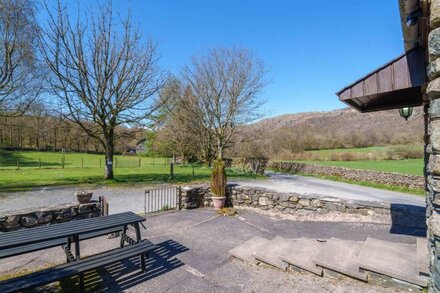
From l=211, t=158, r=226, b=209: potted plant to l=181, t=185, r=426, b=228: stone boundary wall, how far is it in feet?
1.46

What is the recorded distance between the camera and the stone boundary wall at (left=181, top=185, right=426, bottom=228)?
6.60 m

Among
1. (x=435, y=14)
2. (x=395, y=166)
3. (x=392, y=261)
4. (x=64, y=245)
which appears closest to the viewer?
(x=435, y=14)

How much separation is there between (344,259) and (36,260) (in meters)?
5.58

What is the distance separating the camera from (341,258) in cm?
413

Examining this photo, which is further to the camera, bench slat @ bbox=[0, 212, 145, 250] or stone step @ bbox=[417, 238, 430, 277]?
bench slat @ bbox=[0, 212, 145, 250]

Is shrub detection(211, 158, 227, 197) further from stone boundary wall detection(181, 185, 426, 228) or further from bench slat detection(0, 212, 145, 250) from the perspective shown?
bench slat detection(0, 212, 145, 250)

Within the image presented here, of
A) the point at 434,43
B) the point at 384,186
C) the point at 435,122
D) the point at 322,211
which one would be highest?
the point at 434,43

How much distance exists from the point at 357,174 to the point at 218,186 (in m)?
16.6

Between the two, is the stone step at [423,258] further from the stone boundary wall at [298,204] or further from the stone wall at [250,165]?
the stone wall at [250,165]

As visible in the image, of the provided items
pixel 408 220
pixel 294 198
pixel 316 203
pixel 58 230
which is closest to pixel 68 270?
pixel 58 230

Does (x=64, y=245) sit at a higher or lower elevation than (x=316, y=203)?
higher

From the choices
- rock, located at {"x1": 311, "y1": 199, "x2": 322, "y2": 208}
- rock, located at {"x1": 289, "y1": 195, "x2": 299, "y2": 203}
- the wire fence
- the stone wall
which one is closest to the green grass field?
the wire fence

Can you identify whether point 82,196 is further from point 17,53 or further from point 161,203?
point 17,53

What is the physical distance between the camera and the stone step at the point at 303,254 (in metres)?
4.07
